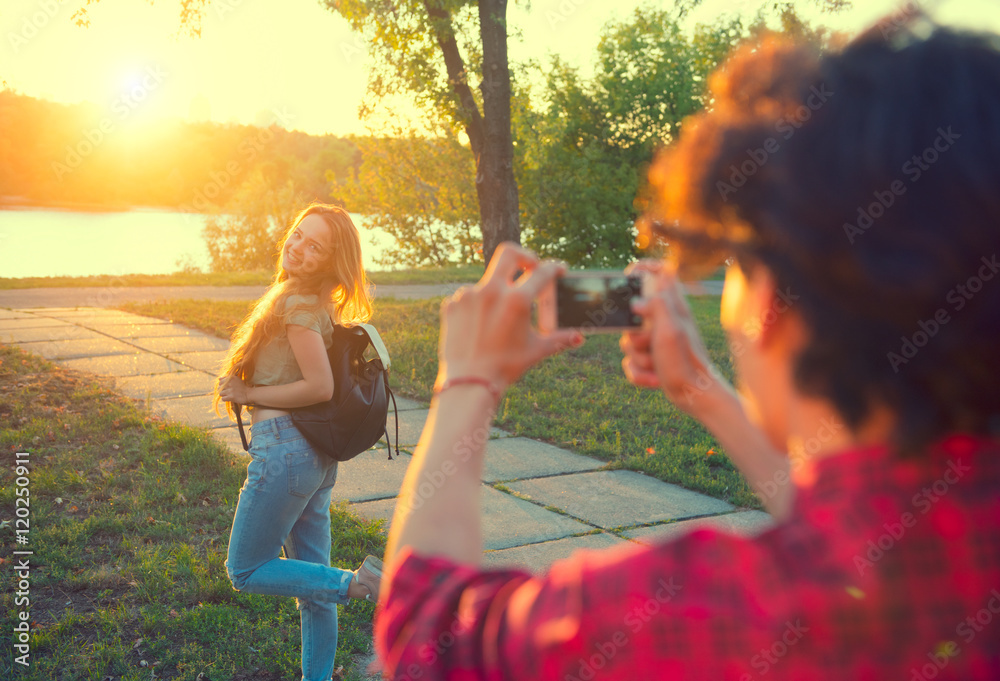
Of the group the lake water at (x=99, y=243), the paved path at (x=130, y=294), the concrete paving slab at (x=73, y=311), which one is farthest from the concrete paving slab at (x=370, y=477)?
the lake water at (x=99, y=243)

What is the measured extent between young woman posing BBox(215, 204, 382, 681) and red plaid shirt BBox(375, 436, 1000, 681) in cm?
238

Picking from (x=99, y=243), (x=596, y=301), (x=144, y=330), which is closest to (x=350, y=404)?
(x=596, y=301)

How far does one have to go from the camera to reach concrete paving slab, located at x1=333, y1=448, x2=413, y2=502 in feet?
17.5

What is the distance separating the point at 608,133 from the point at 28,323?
15613mm

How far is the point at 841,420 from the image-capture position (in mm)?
830

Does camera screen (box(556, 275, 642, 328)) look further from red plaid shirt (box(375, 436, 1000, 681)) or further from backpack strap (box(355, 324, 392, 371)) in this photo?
backpack strap (box(355, 324, 392, 371))

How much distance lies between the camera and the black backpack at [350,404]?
312 cm

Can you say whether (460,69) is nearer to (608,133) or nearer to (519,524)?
(519,524)

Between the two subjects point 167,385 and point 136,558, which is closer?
point 136,558

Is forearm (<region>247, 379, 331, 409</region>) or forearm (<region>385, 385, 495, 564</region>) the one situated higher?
forearm (<region>385, 385, 495, 564</region>)

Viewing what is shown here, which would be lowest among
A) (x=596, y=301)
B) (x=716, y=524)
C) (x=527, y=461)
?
(x=716, y=524)

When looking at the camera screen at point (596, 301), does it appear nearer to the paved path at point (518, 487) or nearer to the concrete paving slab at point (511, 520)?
the paved path at point (518, 487)

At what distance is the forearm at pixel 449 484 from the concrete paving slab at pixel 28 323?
34.9 feet

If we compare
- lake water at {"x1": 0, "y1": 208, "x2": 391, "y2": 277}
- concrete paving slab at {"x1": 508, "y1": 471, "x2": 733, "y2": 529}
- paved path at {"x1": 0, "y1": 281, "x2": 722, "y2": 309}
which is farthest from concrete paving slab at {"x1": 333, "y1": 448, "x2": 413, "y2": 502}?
lake water at {"x1": 0, "y1": 208, "x2": 391, "y2": 277}
